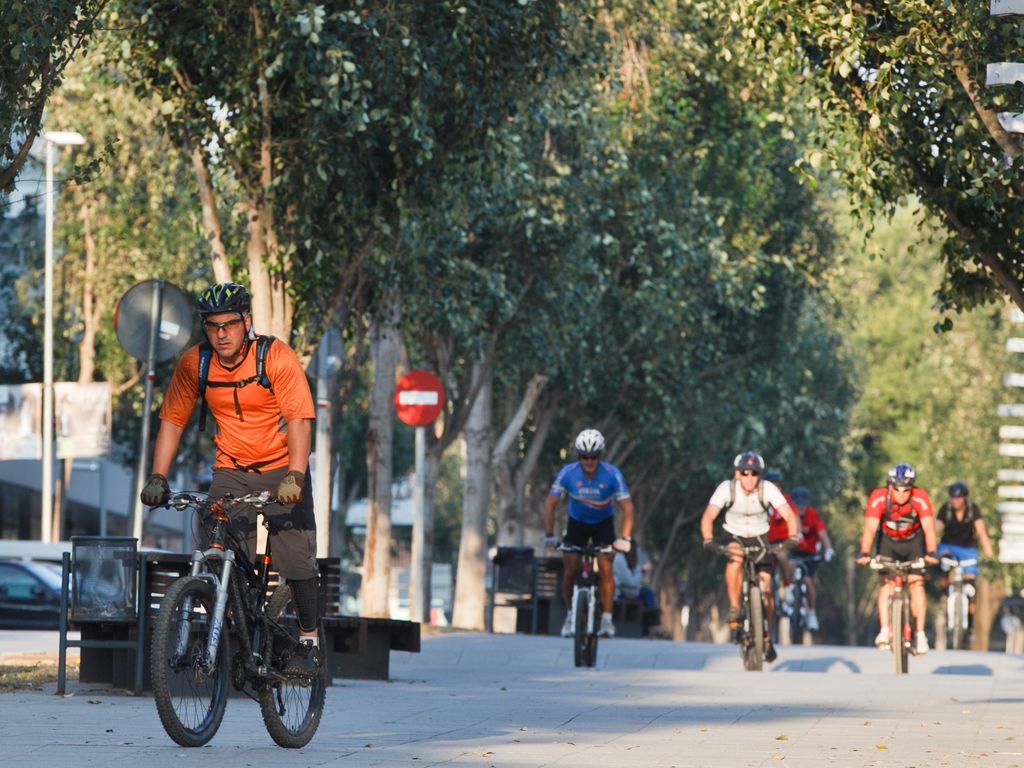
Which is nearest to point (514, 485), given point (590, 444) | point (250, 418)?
point (590, 444)

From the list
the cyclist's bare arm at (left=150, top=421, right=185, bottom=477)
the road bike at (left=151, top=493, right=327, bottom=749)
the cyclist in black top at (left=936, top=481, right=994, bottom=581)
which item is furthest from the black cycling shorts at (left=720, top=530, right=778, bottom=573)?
the cyclist's bare arm at (left=150, top=421, right=185, bottom=477)

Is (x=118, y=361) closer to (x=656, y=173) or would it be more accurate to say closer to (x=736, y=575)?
(x=656, y=173)

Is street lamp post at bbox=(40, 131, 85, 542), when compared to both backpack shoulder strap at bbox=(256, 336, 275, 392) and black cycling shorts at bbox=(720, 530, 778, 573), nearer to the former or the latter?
black cycling shorts at bbox=(720, 530, 778, 573)

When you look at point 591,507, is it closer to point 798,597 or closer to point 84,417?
point 798,597

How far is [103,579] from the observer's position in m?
13.0

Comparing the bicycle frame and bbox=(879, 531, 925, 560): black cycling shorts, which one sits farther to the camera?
bbox=(879, 531, 925, 560): black cycling shorts

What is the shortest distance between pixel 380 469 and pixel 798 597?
6070 millimetres

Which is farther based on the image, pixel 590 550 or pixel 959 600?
pixel 959 600

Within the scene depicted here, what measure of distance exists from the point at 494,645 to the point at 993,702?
23.3 ft

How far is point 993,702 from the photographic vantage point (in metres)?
14.8

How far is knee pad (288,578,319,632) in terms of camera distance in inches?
385

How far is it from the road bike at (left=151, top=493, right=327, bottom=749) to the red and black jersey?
9.67 meters

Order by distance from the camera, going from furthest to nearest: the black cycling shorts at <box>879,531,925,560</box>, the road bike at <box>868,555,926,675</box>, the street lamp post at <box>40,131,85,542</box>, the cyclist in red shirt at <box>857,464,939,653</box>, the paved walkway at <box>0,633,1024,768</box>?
1. the street lamp post at <box>40,131,85,542</box>
2. the black cycling shorts at <box>879,531,925,560</box>
3. the cyclist in red shirt at <box>857,464,939,653</box>
4. the road bike at <box>868,555,926,675</box>
5. the paved walkway at <box>0,633,1024,768</box>

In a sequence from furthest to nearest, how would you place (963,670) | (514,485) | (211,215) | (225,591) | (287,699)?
(514,485) → (963,670) → (211,215) → (287,699) → (225,591)
